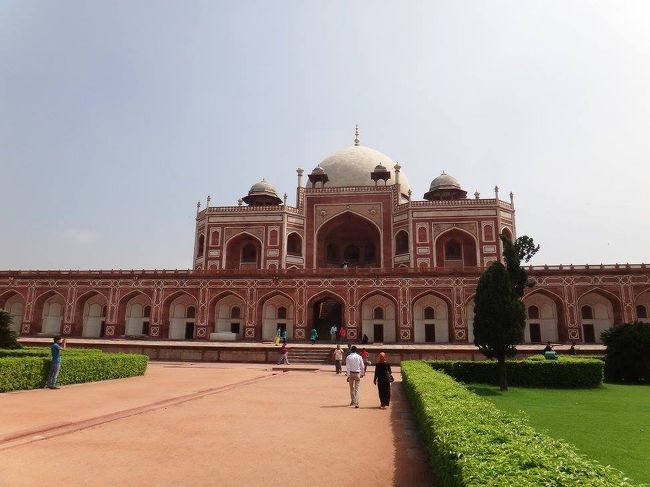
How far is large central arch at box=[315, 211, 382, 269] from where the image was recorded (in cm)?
3630

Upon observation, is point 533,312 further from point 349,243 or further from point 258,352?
point 258,352

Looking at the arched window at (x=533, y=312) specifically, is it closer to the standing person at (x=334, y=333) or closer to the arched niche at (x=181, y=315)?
the standing person at (x=334, y=333)

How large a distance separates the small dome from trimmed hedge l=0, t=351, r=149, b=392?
1088 inches

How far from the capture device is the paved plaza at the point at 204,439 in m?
4.77

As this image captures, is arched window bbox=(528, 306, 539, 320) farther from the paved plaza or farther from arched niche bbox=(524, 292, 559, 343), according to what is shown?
the paved plaza

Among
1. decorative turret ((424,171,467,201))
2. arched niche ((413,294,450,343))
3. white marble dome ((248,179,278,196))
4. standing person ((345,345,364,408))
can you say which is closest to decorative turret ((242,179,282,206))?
white marble dome ((248,179,278,196))

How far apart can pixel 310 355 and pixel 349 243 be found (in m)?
19.1

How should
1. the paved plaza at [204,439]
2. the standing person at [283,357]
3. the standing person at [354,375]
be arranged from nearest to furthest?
the paved plaza at [204,439] → the standing person at [354,375] → the standing person at [283,357]

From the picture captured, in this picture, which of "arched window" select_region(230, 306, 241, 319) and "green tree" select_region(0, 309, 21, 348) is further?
"arched window" select_region(230, 306, 241, 319)

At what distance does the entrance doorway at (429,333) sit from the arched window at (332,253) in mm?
12501

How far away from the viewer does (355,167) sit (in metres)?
40.9

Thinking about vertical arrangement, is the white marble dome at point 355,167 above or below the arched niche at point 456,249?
above

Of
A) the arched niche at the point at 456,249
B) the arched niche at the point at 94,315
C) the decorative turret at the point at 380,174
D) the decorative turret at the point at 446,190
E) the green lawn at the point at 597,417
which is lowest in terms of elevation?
the green lawn at the point at 597,417

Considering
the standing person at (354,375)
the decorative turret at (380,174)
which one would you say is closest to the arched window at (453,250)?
the decorative turret at (380,174)
